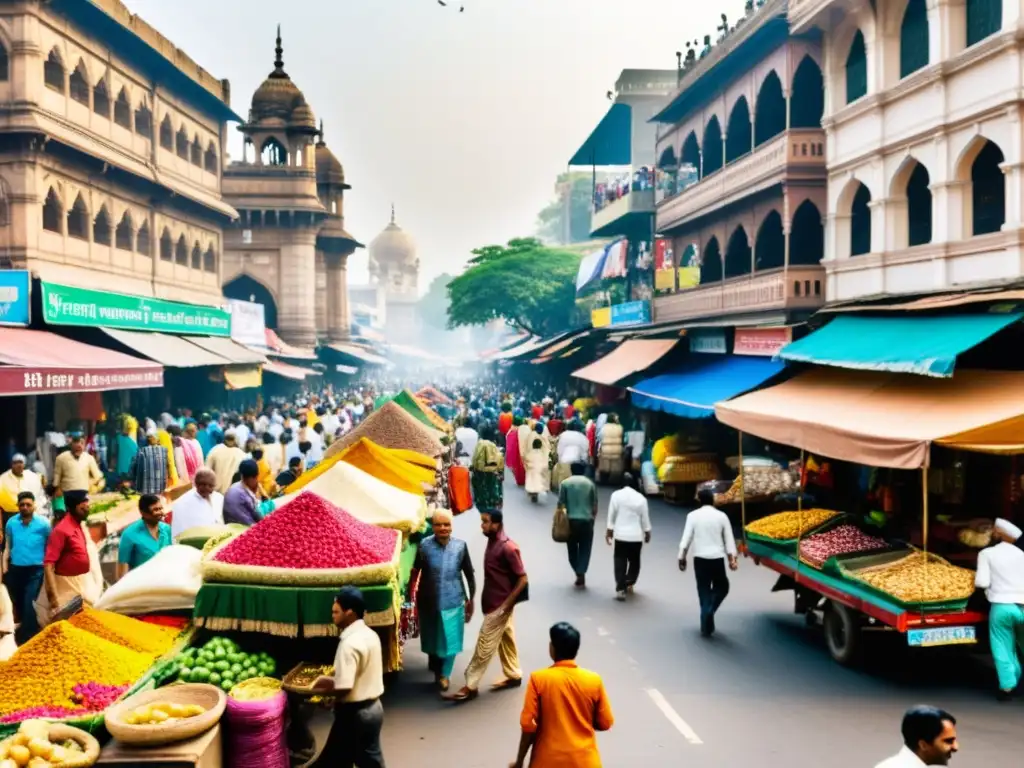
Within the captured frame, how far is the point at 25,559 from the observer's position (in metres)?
8.52

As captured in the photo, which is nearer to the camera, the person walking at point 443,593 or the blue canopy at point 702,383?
the person walking at point 443,593

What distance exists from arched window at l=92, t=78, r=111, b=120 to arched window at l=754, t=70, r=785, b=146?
47.4ft

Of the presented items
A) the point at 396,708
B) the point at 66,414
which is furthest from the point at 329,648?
the point at 66,414

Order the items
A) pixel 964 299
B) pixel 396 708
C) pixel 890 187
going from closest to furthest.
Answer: pixel 396 708, pixel 964 299, pixel 890 187

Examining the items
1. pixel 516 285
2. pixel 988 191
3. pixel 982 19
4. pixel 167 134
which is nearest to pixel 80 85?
pixel 167 134

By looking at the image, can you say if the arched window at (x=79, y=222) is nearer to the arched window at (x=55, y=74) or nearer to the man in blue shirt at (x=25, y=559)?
the arched window at (x=55, y=74)

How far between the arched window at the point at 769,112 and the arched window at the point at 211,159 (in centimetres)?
1710

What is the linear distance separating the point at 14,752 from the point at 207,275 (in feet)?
90.5

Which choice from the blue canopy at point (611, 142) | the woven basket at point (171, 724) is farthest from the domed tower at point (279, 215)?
the woven basket at point (171, 724)

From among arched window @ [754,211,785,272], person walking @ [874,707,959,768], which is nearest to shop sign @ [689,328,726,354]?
arched window @ [754,211,785,272]

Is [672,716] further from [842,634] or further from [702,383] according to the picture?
[702,383]

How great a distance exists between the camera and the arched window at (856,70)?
16406 mm

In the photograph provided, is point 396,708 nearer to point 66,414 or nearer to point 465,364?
point 66,414

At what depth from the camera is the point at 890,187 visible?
15289mm
